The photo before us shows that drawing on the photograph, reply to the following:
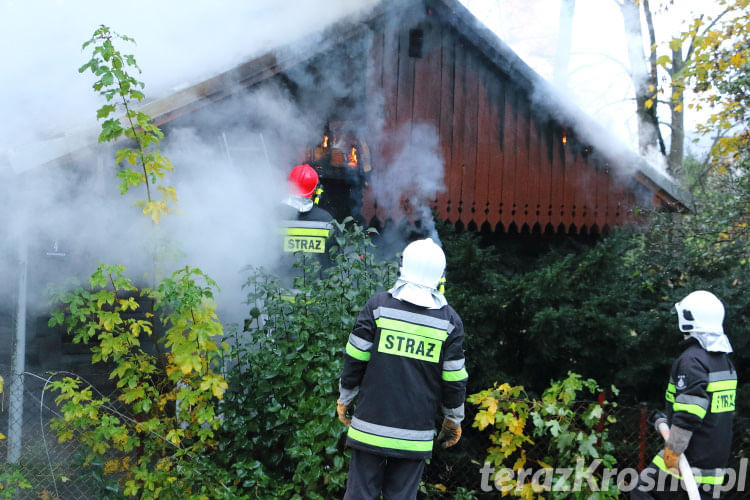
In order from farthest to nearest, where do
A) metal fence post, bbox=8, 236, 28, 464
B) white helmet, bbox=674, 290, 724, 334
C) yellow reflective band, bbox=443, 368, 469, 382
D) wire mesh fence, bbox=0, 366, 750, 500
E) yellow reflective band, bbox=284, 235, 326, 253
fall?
yellow reflective band, bbox=284, 235, 326, 253, metal fence post, bbox=8, 236, 28, 464, wire mesh fence, bbox=0, 366, 750, 500, white helmet, bbox=674, 290, 724, 334, yellow reflective band, bbox=443, 368, 469, 382

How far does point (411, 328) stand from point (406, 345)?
11 cm

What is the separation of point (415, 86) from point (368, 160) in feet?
3.44

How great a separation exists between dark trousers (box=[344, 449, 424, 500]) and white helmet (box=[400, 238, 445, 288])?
110 centimetres

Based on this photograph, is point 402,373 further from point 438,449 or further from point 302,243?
point 302,243

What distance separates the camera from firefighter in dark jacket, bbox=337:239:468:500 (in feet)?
12.3

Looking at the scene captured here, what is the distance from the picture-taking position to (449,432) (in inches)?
161

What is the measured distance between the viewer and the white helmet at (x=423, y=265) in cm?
377

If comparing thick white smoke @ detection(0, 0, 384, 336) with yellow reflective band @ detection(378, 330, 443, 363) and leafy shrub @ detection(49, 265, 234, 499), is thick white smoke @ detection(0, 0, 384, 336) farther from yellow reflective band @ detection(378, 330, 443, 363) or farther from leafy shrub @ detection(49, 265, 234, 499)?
yellow reflective band @ detection(378, 330, 443, 363)

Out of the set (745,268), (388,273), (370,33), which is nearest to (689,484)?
(388,273)

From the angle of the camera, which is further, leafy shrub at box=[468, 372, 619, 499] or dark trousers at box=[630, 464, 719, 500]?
leafy shrub at box=[468, 372, 619, 499]

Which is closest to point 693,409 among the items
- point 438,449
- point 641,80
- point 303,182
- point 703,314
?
point 703,314

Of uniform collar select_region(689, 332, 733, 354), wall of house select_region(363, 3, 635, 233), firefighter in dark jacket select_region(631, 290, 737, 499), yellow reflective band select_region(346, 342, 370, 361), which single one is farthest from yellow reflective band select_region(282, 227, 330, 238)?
uniform collar select_region(689, 332, 733, 354)

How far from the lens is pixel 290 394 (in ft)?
15.6

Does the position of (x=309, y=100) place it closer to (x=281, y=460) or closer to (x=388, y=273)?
(x=388, y=273)
